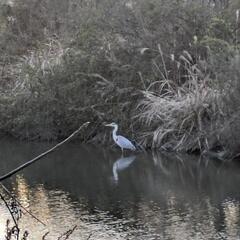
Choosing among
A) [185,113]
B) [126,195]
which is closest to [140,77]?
[185,113]

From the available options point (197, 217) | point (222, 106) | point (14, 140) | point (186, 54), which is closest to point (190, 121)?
point (222, 106)

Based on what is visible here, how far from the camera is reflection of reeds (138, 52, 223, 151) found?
52.4 ft

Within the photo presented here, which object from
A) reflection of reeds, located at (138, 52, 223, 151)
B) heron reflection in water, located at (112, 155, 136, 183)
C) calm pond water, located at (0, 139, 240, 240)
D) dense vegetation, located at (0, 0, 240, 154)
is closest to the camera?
calm pond water, located at (0, 139, 240, 240)

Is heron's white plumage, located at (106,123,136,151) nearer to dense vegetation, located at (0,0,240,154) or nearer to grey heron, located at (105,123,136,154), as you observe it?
grey heron, located at (105,123,136,154)

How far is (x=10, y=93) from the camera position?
20.2 meters

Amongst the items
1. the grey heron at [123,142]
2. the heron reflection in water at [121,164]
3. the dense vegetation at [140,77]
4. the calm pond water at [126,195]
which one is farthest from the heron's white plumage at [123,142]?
the dense vegetation at [140,77]

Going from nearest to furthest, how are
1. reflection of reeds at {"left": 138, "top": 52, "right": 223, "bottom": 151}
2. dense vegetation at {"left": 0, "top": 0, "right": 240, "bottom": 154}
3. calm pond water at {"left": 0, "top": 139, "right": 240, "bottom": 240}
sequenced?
calm pond water at {"left": 0, "top": 139, "right": 240, "bottom": 240}, reflection of reeds at {"left": 138, "top": 52, "right": 223, "bottom": 151}, dense vegetation at {"left": 0, "top": 0, "right": 240, "bottom": 154}

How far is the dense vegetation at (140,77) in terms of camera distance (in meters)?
16.3

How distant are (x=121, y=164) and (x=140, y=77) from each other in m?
3.77

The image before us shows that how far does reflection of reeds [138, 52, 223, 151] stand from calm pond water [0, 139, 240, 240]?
653 millimetres

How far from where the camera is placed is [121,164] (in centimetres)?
1496

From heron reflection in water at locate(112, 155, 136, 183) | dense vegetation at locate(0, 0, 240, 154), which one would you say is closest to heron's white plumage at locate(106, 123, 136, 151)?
heron reflection in water at locate(112, 155, 136, 183)

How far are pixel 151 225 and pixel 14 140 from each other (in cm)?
1045

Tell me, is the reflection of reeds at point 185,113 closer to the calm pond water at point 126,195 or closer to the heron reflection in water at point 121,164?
the calm pond water at point 126,195
